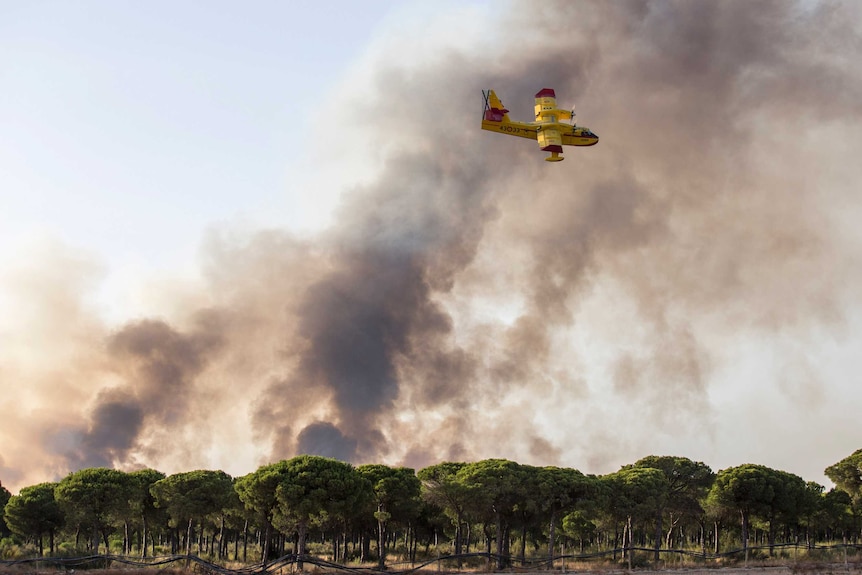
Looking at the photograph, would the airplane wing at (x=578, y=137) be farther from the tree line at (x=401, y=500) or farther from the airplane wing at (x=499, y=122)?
the tree line at (x=401, y=500)

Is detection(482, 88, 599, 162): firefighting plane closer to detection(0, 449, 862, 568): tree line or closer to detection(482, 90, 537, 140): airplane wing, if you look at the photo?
detection(482, 90, 537, 140): airplane wing

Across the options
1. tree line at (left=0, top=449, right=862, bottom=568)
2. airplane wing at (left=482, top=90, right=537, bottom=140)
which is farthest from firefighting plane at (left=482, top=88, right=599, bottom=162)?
tree line at (left=0, top=449, right=862, bottom=568)

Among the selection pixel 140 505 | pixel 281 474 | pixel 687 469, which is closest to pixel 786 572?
pixel 687 469

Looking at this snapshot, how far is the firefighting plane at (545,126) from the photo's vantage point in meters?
92.8

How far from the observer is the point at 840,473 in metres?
81.0

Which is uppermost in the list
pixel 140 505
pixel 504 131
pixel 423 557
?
pixel 504 131

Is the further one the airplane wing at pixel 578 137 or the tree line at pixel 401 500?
the airplane wing at pixel 578 137

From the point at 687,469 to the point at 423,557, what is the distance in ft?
115

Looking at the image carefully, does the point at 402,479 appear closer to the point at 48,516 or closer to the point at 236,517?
the point at 236,517

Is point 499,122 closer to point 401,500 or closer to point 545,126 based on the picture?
point 545,126

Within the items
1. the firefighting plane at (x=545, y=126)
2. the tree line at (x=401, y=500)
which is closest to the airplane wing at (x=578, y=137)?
the firefighting plane at (x=545, y=126)

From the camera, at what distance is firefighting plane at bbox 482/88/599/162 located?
92.8 meters

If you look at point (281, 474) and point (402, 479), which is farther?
point (402, 479)

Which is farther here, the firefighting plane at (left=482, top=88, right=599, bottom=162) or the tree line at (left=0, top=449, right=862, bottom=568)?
the firefighting plane at (left=482, top=88, right=599, bottom=162)
